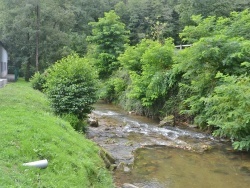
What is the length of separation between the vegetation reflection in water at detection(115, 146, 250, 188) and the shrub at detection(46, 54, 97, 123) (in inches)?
117

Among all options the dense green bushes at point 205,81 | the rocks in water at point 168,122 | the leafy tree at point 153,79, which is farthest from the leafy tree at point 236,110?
the leafy tree at point 153,79

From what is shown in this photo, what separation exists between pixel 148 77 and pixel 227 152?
8074 mm

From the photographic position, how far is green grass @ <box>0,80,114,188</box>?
5.05m

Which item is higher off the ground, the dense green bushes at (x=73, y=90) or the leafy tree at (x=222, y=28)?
the leafy tree at (x=222, y=28)

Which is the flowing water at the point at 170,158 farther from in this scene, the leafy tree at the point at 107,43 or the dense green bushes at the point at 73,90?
the leafy tree at the point at 107,43

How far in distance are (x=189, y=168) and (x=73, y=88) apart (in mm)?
5398

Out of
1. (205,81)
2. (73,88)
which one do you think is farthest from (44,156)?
(205,81)

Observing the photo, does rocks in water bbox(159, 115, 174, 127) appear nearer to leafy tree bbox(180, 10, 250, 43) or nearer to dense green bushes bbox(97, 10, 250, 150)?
dense green bushes bbox(97, 10, 250, 150)

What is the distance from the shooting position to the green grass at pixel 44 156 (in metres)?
5.05

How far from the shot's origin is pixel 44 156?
19.7ft

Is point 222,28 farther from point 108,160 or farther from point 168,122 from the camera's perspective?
point 108,160

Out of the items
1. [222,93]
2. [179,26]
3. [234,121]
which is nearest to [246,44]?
[222,93]

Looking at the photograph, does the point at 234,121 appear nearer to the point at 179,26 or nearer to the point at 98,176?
the point at 98,176

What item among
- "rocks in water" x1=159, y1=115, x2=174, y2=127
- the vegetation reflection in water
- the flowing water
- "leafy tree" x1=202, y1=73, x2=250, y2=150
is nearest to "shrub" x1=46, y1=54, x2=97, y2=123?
the flowing water
